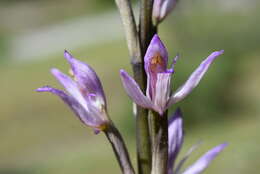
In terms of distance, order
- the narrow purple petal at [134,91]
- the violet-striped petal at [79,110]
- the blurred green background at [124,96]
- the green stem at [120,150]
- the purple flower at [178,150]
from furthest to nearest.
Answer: the blurred green background at [124,96] → the purple flower at [178,150] → the green stem at [120,150] → the violet-striped petal at [79,110] → the narrow purple petal at [134,91]

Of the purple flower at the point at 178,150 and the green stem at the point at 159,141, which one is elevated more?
the green stem at the point at 159,141

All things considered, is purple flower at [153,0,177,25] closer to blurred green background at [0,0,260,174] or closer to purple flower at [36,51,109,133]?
purple flower at [36,51,109,133]

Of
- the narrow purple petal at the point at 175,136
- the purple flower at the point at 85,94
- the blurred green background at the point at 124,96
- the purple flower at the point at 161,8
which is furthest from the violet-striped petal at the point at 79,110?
the blurred green background at the point at 124,96

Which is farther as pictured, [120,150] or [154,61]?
[120,150]

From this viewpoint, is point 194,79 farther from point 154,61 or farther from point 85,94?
point 85,94

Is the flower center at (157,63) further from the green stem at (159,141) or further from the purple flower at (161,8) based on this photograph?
the purple flower at (161,8)

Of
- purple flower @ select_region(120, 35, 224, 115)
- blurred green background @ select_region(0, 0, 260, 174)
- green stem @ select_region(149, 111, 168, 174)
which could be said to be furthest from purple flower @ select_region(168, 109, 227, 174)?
blurred green background @ select_region(0, 0, 260, 174)

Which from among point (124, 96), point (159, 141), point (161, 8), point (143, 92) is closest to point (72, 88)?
point (143, 92)
